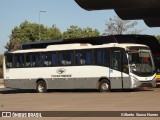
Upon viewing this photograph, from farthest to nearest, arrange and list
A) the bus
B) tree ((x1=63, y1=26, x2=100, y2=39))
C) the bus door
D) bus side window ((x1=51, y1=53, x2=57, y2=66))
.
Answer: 1. tree ((x1=63, y1=26, x2=100, y2=39))
2. the bus
3. bus side window ((x1=51, y1=53, x2=57, y2=66))
4. the bus door

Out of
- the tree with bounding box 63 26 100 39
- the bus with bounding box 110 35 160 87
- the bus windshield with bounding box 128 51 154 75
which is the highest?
the tree with bounding box 63 26 100 39

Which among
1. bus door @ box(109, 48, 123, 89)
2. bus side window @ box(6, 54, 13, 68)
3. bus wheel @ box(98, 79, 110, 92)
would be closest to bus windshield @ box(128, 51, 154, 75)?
bus door @ box(109, 48, 123, 89)

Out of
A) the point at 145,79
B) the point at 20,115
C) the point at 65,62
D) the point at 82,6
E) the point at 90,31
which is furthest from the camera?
the point at 90,31

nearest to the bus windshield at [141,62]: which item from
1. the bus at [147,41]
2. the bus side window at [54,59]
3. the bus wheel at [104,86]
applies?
the bus wheel at [104,86]

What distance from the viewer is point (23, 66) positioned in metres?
31.7

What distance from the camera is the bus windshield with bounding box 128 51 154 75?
27.3 metres

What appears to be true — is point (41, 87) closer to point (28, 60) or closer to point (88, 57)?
point (28, 60)

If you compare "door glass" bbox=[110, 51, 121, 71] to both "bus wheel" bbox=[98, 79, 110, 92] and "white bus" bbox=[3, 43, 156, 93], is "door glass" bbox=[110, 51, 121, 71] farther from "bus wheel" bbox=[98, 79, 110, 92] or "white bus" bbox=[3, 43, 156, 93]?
"bus wheel" bbox=[98, 79, 110, 92]

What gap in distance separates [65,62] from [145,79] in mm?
5200

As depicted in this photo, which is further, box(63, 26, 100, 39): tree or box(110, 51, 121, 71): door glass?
box(63, 26, 100, 39): tree

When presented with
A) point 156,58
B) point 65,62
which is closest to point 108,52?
point 65,62

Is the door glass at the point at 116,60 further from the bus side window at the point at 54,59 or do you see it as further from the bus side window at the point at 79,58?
the bus side window at the point at 54,59

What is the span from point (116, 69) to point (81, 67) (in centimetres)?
246

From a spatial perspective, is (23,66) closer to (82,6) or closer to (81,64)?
(81,64)
